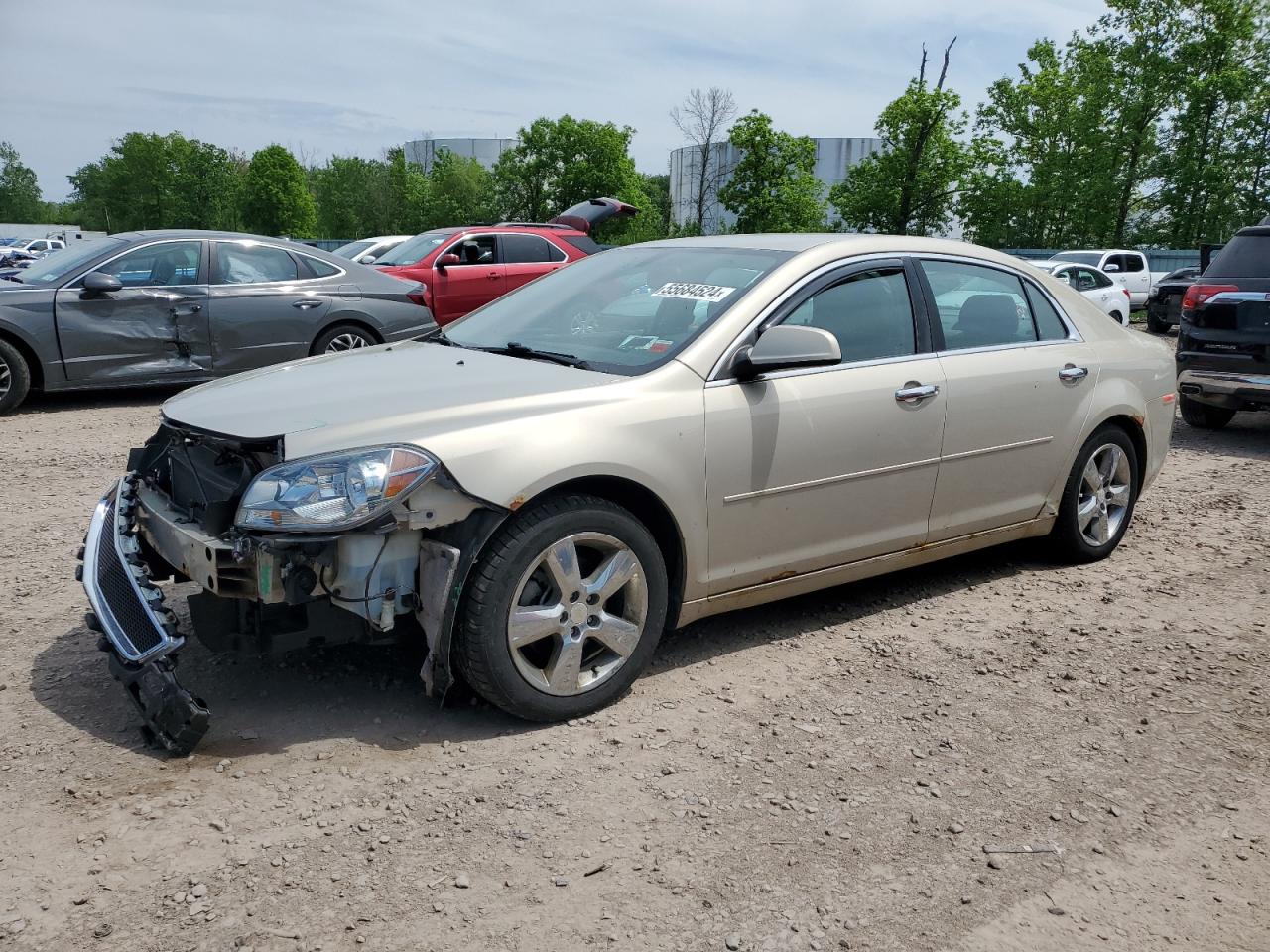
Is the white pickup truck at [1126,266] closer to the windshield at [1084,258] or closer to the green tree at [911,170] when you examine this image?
the windshield at [1084,258]

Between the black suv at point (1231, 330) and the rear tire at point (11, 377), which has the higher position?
the black suv at point (1231, 330)

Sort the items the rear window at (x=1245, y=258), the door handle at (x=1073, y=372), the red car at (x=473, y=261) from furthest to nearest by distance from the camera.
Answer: the red car at (x=473, y=261) → the rear window at (x=1245, y=258) → the door handle at (x=1073, y=372)

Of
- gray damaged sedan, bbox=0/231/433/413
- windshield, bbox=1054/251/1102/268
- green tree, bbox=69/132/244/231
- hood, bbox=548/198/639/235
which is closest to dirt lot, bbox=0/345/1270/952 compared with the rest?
gray damaged sedan, bbox=0/231/433/413

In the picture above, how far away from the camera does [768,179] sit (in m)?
34.3

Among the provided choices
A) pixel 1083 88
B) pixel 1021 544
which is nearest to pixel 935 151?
pixel 1083 88

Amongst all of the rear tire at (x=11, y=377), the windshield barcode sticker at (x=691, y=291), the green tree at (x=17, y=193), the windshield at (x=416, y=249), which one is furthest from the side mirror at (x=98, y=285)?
the green tree at (x=17, y=193)

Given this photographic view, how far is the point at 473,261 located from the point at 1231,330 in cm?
918

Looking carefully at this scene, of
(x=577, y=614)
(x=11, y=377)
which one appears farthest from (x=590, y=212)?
(x=577, y=614)

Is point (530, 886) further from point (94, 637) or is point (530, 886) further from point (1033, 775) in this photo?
point (94, 637)

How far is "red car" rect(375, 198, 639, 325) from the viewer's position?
46.5 ft

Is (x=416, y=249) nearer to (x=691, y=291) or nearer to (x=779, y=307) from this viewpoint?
(x=691, y=291)

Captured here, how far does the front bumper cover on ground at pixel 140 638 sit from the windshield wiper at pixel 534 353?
59.8 inches

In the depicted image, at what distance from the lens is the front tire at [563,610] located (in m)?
3.40

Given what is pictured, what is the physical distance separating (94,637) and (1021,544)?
4553 mm
